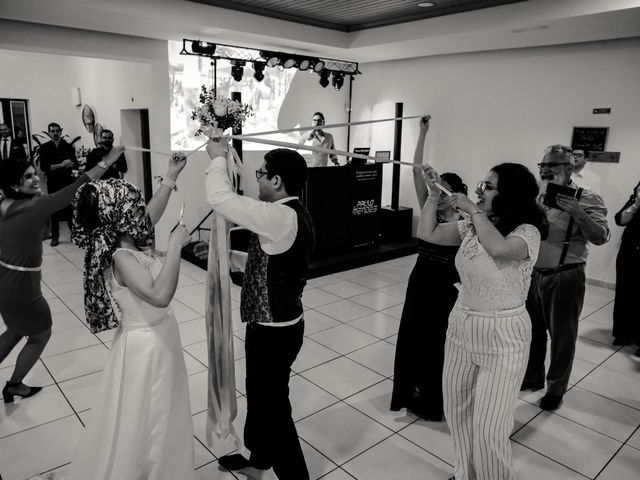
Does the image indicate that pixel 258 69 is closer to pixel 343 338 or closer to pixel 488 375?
pixel 343 338

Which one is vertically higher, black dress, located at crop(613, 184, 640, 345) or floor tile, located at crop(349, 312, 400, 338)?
black dress, located at crop(613, 184, 640, 345)

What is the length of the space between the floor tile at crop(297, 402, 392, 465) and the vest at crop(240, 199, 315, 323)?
1.07 m

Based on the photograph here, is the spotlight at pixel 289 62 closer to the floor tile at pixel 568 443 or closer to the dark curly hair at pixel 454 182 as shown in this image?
the dark curly hair at pixel 454 182

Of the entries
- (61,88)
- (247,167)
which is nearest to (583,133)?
(247,167)

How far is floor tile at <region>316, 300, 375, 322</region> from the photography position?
4.85m

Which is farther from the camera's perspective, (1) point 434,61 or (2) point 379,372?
(1) point 434,61

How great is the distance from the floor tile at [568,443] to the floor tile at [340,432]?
88 centimetres

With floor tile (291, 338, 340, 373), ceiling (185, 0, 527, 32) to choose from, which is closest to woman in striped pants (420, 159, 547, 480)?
floor tile (291, 338, 340, 373)

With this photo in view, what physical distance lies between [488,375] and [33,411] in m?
2.78

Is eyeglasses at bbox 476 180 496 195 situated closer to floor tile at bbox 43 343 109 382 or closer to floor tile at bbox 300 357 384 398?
floor tile at bbox 300 357 384 398

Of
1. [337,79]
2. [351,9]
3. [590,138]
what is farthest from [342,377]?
[337,79]

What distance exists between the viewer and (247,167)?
7.83m

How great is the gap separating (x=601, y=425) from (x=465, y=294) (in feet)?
5.78

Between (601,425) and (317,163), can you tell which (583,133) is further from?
(601,425)
